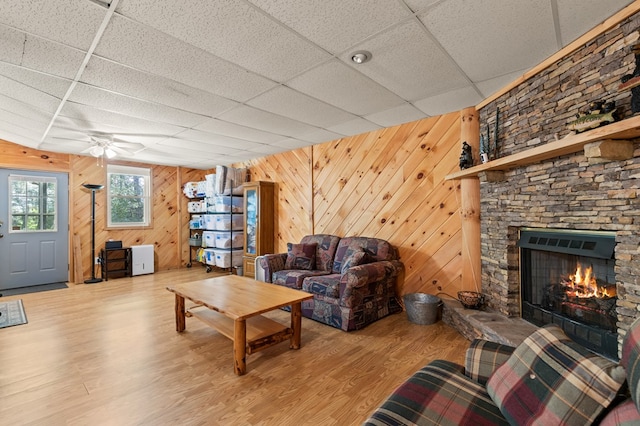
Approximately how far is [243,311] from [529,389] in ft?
6.06

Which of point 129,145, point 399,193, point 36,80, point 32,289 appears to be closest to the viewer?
point 36,80

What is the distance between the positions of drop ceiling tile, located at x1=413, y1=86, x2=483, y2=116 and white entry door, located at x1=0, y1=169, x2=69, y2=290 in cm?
623

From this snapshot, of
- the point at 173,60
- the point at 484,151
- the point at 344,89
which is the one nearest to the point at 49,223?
the point at 173,60

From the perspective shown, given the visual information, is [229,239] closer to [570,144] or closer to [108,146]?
[108,146]

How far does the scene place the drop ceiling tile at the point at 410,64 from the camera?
1967 millimetres

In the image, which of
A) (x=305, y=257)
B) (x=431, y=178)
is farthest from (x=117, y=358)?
(x=431, y=178)

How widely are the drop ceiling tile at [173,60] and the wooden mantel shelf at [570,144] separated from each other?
82.2 inches

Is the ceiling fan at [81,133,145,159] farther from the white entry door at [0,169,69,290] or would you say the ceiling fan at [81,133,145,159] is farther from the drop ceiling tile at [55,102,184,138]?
the white entry door at [0,169,69,290]

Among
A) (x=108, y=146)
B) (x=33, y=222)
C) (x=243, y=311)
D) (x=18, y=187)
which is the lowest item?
(x=243, y=311)

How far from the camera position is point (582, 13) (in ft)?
5.71

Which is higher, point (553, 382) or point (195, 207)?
point (195, 207)

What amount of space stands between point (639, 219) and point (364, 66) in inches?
79.3

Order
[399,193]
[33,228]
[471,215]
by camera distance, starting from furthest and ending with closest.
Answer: [33,228] < [399,193] < [471,215]

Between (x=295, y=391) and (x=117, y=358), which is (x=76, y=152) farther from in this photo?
(x=295, y=391)
